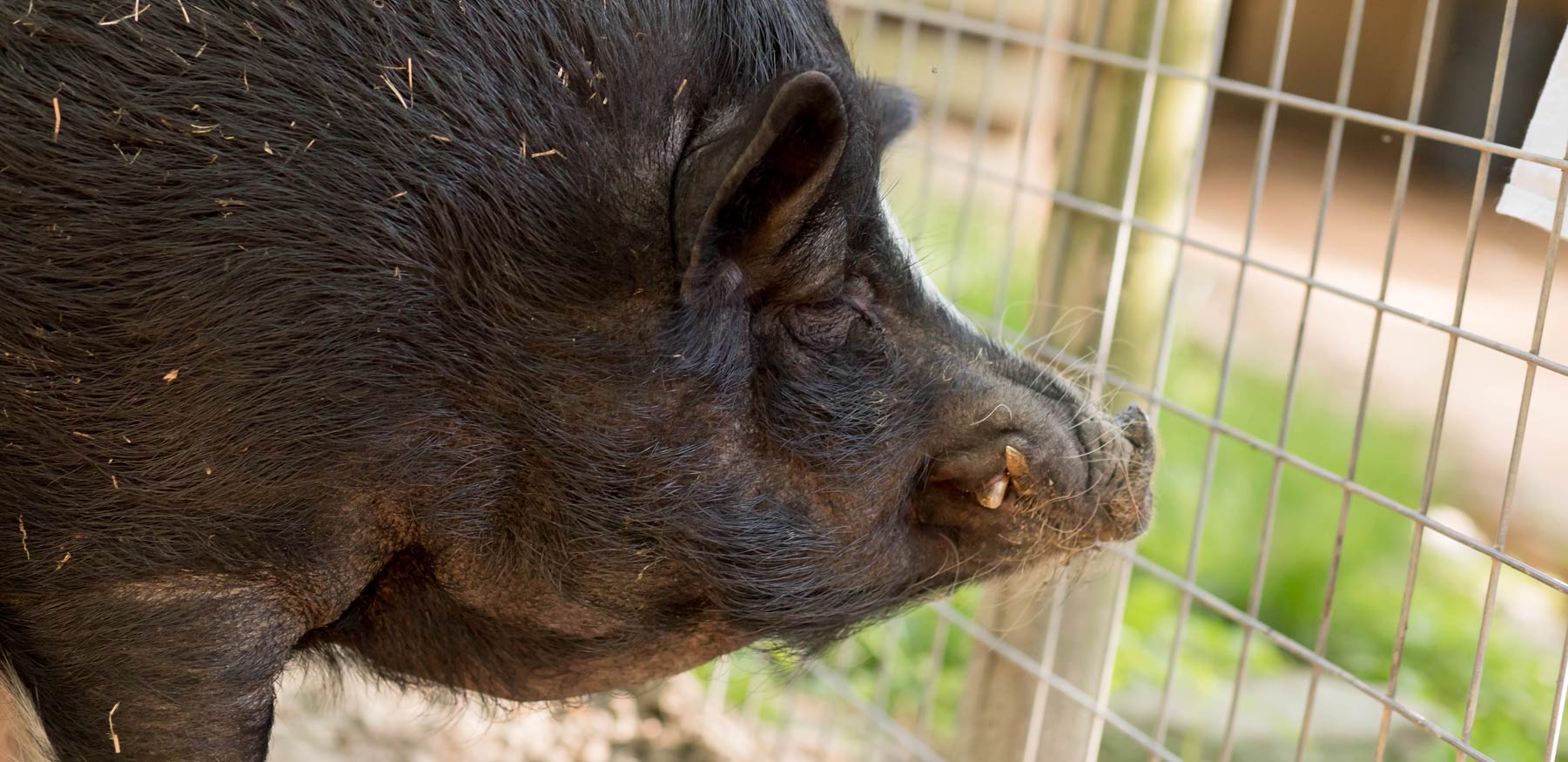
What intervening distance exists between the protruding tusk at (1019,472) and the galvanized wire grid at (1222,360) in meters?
0.37

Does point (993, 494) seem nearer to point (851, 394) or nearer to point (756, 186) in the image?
point (851, 394)

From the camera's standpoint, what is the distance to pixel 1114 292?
8.29ft

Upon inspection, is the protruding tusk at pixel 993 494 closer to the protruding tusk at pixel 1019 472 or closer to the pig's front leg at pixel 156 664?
the protruding tusk at pixel 1019 472

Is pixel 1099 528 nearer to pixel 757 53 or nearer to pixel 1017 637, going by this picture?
pixel 1017 637

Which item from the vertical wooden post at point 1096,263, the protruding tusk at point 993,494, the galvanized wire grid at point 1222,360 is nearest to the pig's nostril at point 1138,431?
the galvanized wire grid at point 1222,360

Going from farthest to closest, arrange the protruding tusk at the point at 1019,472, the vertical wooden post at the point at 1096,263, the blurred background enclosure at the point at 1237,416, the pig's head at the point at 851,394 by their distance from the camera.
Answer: the vertical wooden post at the point at 1096,263 < the blurred background enclosure at the point at 1237,416 < the protruding tusk at the point at 1019,472 < the pig's head at the point at 851,394

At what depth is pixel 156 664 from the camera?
161 cm

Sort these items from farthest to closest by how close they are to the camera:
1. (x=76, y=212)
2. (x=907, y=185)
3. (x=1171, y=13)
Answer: (x=907, y=185) → (x=1171, y=13) → (x=76, y=212)

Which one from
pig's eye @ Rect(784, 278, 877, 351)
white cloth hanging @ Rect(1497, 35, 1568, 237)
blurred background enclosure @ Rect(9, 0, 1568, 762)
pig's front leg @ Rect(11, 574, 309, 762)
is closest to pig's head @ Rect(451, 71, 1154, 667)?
pig's eye @ Rect(784, 278, 877, 351)

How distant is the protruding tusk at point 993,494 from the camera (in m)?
1.91

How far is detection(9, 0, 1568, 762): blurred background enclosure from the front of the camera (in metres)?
2.06

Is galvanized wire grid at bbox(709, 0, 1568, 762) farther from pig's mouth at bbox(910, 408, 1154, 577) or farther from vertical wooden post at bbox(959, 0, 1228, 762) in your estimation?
pig's mouth at bbox(910, 408, 1154, 577)

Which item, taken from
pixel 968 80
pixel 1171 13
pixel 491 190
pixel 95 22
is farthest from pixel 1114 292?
pixel 968 80

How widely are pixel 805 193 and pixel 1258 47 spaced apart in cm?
555
